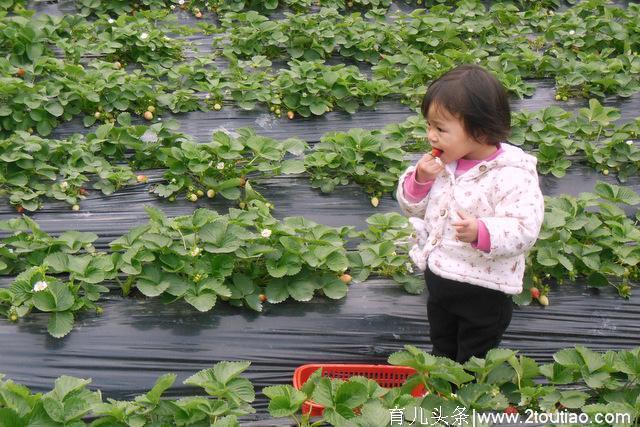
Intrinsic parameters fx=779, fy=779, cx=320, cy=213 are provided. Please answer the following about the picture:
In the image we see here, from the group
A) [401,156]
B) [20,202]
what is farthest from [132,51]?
[401,156]

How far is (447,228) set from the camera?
2846mm

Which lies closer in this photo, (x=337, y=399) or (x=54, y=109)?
(x=337, y=399)

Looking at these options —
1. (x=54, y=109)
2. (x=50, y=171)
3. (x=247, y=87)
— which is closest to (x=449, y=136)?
(x=50, y=171)

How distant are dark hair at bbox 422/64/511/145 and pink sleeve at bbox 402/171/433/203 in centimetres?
30

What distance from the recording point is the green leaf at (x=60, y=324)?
9.97ft

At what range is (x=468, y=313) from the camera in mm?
2877

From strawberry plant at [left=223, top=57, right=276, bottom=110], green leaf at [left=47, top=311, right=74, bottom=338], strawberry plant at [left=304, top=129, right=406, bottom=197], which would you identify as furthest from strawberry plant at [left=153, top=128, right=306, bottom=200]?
green leaf at [left=47, top=311, right=74, bottom=338]

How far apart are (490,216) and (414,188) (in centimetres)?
32

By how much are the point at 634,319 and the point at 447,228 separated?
1.21 m

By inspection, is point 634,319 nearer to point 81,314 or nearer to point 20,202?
point 81,314

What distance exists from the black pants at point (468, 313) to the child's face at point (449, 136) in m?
0.48

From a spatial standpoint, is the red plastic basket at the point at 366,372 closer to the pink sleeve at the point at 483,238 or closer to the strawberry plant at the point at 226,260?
the strawberry plant at the point at 226,260

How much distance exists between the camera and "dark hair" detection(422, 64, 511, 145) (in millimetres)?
2637

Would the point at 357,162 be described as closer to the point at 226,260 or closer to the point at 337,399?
the point at 226,260
